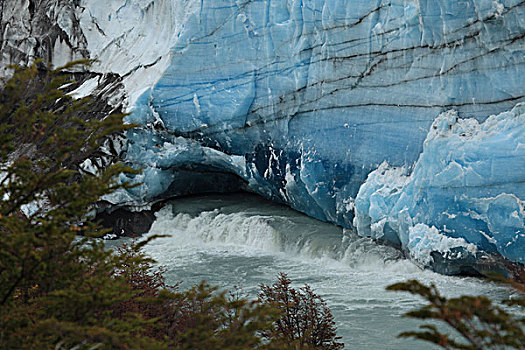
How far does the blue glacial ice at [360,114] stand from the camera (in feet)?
25.7

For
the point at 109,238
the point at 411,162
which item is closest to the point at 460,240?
the point at 411,162

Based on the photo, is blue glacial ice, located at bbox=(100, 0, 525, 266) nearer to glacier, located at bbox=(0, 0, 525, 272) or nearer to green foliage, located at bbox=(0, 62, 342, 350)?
glacier, located at bbox=(0, 0, 525, 272)

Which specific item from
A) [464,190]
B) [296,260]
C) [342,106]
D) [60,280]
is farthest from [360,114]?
[60,280]

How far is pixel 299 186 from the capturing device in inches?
425

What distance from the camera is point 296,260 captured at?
10.1 m

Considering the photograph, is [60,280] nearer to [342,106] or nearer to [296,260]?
[296,260]

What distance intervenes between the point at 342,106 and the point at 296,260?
8.38 ft

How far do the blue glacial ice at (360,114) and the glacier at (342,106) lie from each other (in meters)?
0.02

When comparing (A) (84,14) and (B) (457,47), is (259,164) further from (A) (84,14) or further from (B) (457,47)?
(A) (84,14)

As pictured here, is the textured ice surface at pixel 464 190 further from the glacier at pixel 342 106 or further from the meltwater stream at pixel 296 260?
the meltwater stream at pixel 296 260

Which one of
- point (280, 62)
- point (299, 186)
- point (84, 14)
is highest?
point (84, 14)

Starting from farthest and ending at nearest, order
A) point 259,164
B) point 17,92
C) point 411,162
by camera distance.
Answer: point 259,164, point 411,162, point 17,92

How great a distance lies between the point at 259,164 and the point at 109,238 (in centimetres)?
370

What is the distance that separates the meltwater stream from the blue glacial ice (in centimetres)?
38
